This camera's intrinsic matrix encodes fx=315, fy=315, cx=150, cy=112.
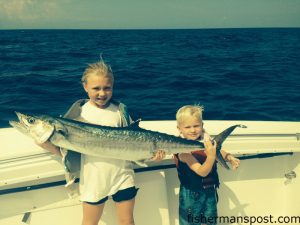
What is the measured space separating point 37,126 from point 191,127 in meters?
1.36

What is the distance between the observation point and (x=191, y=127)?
116 inches

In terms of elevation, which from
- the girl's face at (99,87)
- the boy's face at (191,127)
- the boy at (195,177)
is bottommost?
the boy at (195,177)

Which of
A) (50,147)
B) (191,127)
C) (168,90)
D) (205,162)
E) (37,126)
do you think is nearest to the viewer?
(37,126)

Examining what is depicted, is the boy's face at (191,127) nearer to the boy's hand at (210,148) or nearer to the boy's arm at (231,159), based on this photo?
the boy's hand at (210,148)

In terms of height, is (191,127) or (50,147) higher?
(191,127)

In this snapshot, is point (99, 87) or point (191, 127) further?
point (191, 127)

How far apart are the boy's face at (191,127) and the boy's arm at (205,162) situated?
0.19 m

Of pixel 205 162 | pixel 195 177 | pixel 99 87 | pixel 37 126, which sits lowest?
pixel 195 177

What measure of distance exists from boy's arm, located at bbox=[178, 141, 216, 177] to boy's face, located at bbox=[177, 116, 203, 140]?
188mm

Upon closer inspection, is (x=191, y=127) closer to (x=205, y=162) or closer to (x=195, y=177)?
(x=205, y=162)

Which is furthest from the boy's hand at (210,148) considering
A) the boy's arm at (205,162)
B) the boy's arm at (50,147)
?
the boy's arm at (50,147)

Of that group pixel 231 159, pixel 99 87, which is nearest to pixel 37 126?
pixel 99 87

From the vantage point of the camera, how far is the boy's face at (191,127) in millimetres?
2915

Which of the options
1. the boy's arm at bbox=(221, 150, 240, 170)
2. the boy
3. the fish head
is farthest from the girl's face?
the boy's arm at bbox=(221, 150, 240, 170)
